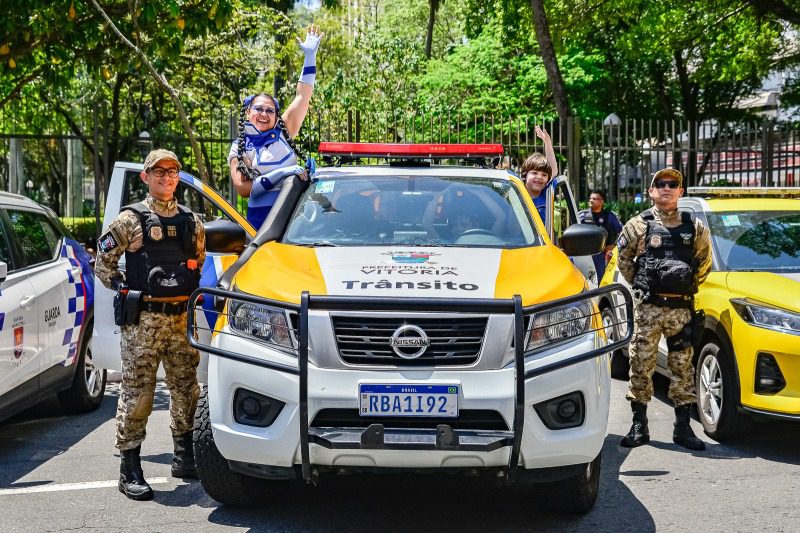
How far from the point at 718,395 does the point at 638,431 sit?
59 centimetres

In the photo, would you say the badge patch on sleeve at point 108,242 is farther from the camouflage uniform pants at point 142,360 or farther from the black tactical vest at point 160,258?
the camouflage uniform pants at point 142,360

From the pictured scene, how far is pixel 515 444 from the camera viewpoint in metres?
4.27

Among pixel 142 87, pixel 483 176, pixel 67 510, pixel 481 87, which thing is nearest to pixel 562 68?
pixel 481 87

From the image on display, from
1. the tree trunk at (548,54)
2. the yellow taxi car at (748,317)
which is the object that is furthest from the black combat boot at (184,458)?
the tree trunk at (548,54)

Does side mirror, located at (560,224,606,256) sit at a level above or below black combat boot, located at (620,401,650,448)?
above

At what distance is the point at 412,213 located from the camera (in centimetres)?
572

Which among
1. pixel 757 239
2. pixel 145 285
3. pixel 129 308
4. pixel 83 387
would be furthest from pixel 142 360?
pixel 757 239

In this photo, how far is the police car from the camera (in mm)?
6469

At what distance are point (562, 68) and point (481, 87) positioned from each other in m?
2.30

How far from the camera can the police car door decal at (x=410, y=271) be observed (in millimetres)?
4477

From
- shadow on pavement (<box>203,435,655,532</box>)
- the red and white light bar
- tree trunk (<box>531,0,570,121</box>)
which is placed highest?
tree trunk (<box>531,0,570,121</box>)

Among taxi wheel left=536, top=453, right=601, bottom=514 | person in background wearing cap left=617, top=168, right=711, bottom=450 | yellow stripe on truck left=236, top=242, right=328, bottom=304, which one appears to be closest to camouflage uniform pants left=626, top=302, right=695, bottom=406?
person in background wearing cap left=617, top=168, right=711, bottom=450

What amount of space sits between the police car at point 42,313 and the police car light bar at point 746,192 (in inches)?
202

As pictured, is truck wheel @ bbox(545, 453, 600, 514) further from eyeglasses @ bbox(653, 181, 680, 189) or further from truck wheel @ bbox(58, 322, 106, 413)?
truck wheel @ bbox(58, 322, 106, 413)
